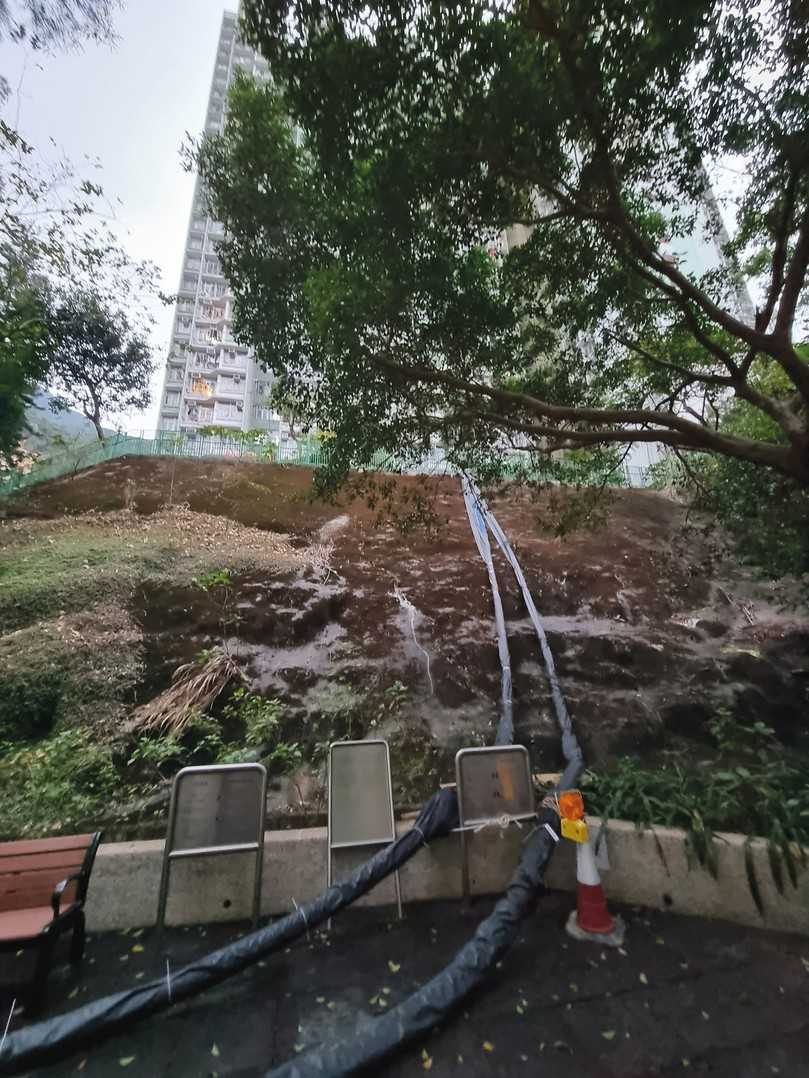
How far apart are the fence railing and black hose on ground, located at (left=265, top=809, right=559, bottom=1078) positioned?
7.46 metres

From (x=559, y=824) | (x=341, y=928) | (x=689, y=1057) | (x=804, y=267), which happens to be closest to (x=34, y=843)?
(x=341, y=928)

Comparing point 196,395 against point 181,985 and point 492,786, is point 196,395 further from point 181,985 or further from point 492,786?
point 181,985

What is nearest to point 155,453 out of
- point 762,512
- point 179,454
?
point 179,454

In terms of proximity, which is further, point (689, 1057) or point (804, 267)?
point (804, 267)

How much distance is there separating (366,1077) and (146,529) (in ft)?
26.3

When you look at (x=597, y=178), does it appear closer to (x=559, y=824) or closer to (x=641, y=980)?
(x=559, y=824)

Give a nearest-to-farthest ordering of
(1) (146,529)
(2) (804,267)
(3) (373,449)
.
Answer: (2) (804,267) → (3) (373,449) → (1) (146,529)

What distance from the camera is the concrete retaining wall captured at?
312cm

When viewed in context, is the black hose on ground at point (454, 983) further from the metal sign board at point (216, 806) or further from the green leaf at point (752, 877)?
the metal sign board at point (216, 806)

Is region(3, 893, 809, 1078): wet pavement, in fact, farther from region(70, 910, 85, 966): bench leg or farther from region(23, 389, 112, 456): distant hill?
region(23, 389, 112, 456): distant hill

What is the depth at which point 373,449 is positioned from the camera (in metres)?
5.79

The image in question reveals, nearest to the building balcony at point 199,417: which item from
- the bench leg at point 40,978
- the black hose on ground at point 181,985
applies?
the bench leg at point 40,978

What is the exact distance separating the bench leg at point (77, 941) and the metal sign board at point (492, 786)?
8.16 ft

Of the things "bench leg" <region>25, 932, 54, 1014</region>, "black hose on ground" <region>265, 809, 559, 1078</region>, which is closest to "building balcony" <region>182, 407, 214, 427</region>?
"bench leg" <region>25, 932, 54, 1014</region>
